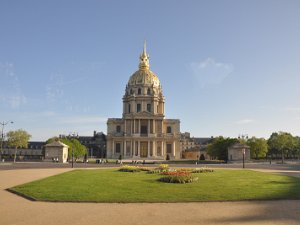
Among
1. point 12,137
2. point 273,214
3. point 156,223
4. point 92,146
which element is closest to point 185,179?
point 273,214

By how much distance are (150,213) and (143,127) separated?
104930mm

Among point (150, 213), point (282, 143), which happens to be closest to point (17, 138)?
point (282, 143)

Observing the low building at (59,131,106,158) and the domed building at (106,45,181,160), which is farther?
the low building at (59,131,106,158)

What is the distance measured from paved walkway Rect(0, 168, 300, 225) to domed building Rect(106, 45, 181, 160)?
95998mm

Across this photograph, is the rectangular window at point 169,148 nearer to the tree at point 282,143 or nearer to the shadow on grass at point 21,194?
the tree at point 282,143

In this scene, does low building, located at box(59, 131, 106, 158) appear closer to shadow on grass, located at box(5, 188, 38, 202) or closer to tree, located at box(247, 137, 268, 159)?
tree, located at box(247, 137, 268, 159)

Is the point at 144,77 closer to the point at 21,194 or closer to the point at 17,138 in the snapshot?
the point at 17,138

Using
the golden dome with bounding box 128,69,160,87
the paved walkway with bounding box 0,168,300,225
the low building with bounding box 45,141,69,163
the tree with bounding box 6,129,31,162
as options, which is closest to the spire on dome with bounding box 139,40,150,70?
the golden dome with bounding box 128,69,160,87

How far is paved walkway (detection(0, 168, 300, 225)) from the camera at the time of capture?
12.5m

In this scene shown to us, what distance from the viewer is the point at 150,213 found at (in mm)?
13852

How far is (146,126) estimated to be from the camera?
119 meters

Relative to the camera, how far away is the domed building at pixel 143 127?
4577 inches

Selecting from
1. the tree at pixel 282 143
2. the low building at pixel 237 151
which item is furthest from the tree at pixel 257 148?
the low building at pixel 237 151

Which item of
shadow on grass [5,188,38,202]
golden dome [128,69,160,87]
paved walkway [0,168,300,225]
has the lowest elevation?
paved walkway [0,168,300,225]
